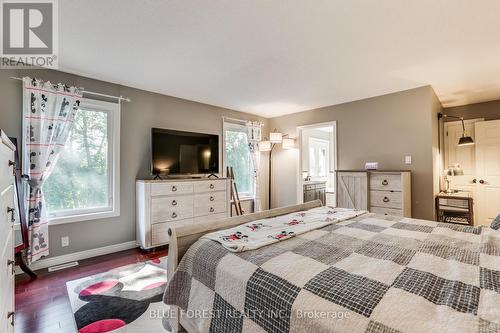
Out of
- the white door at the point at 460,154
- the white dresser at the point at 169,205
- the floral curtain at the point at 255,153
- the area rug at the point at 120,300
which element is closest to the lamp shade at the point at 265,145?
the floral curtain at the point at 255,153

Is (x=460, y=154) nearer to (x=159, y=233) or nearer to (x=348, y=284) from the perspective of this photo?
(x=348, y=284)

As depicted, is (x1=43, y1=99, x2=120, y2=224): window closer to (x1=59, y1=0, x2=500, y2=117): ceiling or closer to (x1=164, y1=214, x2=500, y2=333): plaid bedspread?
(x1=59, y1=0, x2=500, y2=117): ceiling

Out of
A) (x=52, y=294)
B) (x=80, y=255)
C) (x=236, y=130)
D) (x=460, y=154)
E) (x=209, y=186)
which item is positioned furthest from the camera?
(x=236, y=130)

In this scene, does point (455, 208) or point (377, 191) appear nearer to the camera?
point (455, 208)

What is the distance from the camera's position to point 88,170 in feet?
10.5

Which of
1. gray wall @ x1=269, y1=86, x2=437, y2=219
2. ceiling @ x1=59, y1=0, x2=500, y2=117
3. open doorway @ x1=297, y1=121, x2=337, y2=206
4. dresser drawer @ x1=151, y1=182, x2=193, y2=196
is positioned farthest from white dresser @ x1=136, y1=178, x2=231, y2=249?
gray wall @ x1=269, y1=86, x2=437, y2=219

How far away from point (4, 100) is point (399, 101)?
5.13 m

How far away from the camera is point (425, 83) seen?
3334 millimetres

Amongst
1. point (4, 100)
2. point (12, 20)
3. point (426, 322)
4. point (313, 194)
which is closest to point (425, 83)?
point (313, 194)

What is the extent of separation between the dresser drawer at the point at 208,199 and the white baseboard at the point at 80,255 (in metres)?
→ 1.08

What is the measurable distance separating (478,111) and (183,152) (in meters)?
5.21

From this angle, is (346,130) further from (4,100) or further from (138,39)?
(4,100)

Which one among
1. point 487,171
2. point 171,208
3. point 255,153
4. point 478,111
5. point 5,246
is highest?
point 478,111

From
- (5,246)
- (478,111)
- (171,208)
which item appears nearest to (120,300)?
(5,246)
